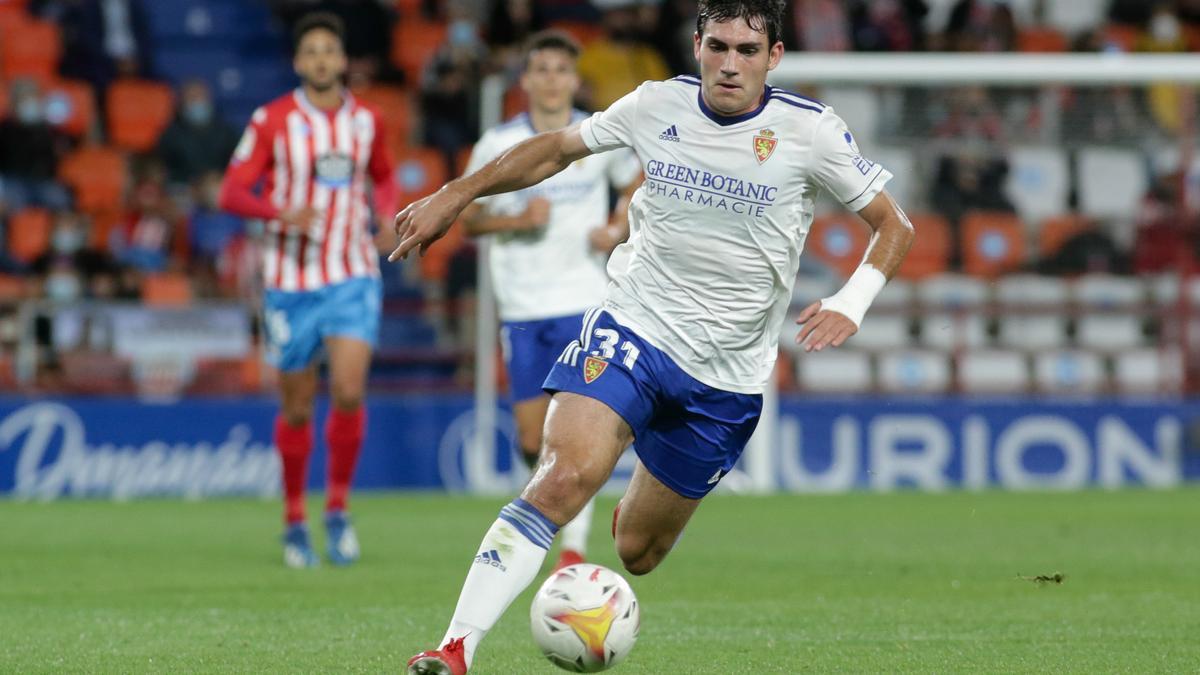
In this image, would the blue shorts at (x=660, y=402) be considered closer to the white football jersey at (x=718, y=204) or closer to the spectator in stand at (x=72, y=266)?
the white football jersey at (x=718, y=204)

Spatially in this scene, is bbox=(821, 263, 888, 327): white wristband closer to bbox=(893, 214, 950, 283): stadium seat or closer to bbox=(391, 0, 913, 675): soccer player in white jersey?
bbox=(391, 0, 913, 675): soccer player in white jersey

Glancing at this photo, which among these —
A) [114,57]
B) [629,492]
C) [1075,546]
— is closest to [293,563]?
[629,492]

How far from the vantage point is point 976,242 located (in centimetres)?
1658

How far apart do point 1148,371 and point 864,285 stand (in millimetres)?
11629

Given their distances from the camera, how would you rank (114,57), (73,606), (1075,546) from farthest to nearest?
1. (114,57)
2. (1075,546)
3. (73,606)

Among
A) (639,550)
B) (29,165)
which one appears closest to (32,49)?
(29,165)

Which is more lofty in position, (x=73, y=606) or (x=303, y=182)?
(x=303, y=182)

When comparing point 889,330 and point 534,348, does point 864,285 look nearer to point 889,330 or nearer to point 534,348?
point 534,348

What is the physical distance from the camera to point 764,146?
18.7 ft

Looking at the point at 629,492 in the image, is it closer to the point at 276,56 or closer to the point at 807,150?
the point at 807,150

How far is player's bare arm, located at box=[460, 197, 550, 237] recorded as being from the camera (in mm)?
8930

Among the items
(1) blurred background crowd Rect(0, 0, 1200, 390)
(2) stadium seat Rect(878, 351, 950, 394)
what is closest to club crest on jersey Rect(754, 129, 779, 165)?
(1) blurred background crowd Rect(0, 0, 1200, 390)

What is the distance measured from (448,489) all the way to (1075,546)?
254 inches

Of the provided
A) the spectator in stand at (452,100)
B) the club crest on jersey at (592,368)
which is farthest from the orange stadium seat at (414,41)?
the club crest on jersey at (592,368)
